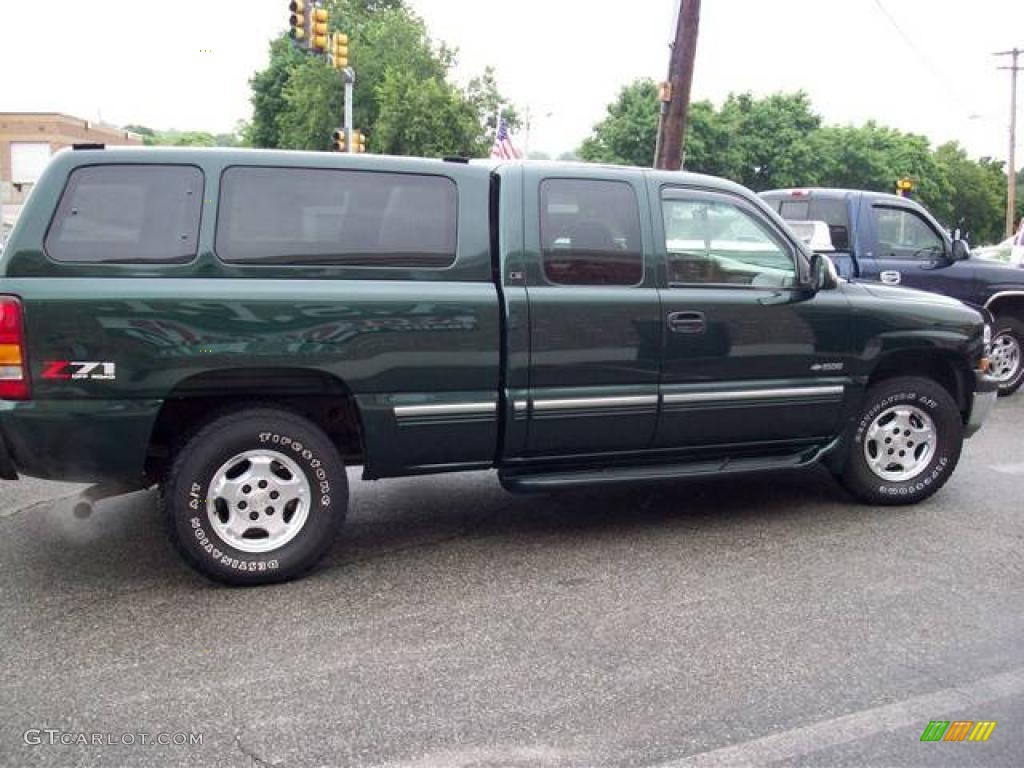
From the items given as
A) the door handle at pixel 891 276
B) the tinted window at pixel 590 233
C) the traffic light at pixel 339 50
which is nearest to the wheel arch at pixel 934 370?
the tinted window at pixel 590 233

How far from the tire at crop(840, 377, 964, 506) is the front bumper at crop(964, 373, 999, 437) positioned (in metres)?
0.12

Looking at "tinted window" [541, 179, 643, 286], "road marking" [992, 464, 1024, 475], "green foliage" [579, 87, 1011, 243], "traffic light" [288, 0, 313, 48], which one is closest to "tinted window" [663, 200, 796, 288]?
"tinted window" [541, 179, 643, 286]

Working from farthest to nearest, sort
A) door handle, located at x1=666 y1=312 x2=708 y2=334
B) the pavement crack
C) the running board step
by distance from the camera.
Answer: door handle, located at x1=666 y1=312 x2=708 y2=334 → the running board step → the pavement crack

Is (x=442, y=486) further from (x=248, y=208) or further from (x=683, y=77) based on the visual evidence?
(x=683, y=77)

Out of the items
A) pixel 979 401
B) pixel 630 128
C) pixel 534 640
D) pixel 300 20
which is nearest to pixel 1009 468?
pixel 979 401

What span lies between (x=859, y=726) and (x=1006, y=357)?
8330 millimetres

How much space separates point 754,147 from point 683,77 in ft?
104

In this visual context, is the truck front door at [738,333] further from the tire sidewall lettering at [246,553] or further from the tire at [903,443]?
the tire sidewall lettering at [246,553]

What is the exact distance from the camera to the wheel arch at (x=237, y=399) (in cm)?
436

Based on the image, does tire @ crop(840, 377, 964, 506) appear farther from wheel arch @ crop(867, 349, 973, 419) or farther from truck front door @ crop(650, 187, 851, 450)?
truck front door @ crop(650, 187, 851, 450)

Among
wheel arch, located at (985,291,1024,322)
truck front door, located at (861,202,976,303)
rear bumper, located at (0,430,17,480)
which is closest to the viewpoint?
rear bumper, located at (0,430,17,480)

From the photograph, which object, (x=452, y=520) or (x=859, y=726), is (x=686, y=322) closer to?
(x=452, y=520)

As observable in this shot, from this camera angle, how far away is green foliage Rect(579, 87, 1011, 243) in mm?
42406

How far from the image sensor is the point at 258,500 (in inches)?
175
